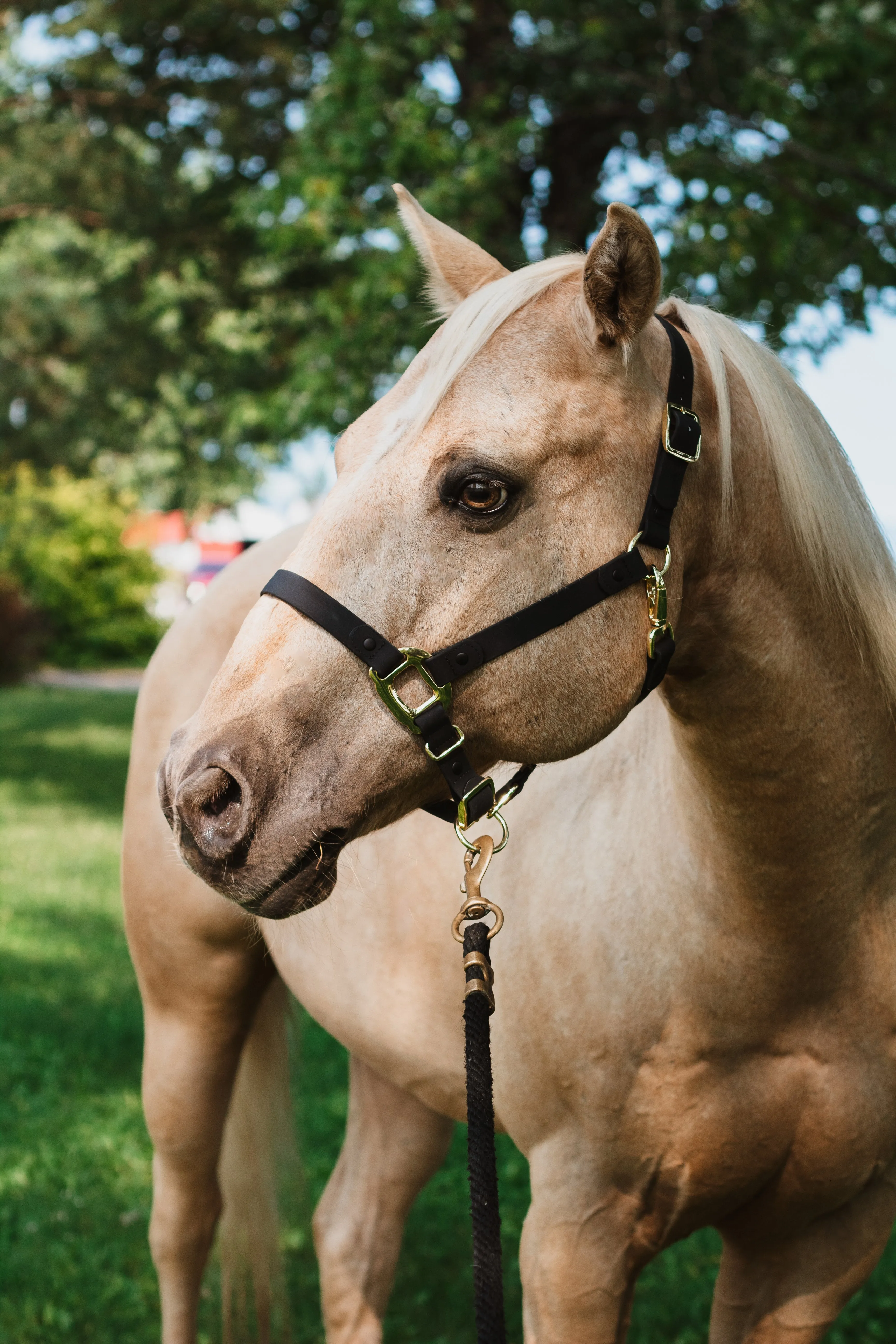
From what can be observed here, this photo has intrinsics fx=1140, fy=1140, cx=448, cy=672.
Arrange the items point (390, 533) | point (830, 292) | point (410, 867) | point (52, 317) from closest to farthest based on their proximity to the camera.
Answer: point (390, 533)
point (410, 867)
point (830, 292)
point (52, 317)

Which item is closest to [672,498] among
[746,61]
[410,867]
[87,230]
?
[410,867]

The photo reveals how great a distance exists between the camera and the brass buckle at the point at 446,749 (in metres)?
1.45

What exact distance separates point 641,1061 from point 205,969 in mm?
1321

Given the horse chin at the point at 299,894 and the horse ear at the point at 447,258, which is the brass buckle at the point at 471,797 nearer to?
the horse chin at the point at 299,894

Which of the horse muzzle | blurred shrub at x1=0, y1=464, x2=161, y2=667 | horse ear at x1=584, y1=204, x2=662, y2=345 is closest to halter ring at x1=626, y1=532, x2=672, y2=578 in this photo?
horse ear at x1=584, y1=204, x2=662, y2=345

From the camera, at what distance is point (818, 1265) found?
80.2 inches

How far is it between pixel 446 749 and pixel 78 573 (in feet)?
76.8

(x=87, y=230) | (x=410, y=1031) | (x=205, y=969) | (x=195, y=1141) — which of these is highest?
(x=410, y=1031)

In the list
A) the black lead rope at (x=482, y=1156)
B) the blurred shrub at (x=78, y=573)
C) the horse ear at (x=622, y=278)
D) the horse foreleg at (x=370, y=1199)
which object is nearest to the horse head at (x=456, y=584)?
the horse ear at (x=622, y=278)

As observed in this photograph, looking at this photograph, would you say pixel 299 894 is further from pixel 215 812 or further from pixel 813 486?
pixel 813 486

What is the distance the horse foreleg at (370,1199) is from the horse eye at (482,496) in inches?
81.4

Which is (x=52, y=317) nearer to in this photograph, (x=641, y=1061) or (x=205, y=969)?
(x=205, y=969)

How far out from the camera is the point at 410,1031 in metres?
2.29

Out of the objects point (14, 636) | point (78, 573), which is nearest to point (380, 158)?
point (14, 636)
